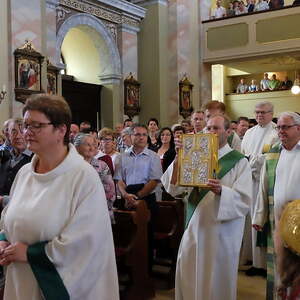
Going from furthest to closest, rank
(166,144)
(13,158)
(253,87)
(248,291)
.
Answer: (253,87) → (166,144) → (248,291) → (13,158)

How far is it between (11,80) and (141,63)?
4.93 m

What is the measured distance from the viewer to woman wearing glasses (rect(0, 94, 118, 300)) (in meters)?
2.10

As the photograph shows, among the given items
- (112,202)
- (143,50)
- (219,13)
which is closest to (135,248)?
(112,202)

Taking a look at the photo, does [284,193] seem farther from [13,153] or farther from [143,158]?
[13,153]

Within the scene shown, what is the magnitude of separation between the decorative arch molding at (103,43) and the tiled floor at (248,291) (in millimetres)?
7320

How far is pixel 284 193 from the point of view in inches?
147

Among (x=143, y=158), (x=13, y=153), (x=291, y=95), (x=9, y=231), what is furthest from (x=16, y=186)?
(x=291, y=95)

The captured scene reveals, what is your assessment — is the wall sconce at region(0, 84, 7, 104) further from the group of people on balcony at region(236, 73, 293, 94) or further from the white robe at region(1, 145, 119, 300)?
the group of people on balcony at region(236, 73, 293, 94)

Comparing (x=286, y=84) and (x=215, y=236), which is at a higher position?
(x=286, y=84)

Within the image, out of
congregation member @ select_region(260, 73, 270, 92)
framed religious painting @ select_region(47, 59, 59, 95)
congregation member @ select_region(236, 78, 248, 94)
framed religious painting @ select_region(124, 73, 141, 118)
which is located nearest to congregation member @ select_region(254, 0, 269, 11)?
congregation member @ select_region(260, 73, 270, 92)

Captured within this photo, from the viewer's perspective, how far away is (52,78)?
986cm

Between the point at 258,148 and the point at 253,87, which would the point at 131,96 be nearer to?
the point at 253,87

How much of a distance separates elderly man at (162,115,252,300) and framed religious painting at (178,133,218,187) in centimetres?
14

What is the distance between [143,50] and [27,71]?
15.2 feet
